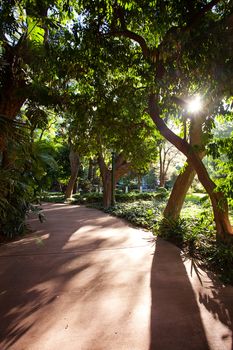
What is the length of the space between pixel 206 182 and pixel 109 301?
3.26 metres

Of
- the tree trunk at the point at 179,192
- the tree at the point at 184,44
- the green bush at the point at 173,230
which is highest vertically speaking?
the tree at the point at 184,44

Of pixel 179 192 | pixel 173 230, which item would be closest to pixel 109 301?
pixel 173 230

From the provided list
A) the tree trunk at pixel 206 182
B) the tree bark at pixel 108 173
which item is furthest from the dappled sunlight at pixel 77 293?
the tree bark at pixel 108 173

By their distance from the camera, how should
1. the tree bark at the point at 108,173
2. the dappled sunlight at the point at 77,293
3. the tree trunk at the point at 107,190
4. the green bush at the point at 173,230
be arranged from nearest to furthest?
the dappled sunlight at the point at 77,293
the green bush at the point at 173,230
the tree trunk at the point at 107,190
the tree bark at the point at 108,173

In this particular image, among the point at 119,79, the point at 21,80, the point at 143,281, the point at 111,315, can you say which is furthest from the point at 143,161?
the point at 111,315

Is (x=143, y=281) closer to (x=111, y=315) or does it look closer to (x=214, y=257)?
(x=111, y=315)

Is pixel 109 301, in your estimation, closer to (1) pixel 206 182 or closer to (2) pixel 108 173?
(1) pixel 206 182

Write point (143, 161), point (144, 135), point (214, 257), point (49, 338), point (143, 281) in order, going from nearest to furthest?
point (49, 338) → point (143, 281) → point (214, 257) → point (144, 135) → point (143, 161)

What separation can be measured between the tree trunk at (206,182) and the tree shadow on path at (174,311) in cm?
129

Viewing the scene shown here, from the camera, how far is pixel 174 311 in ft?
9.41

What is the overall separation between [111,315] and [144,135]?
6032 mm

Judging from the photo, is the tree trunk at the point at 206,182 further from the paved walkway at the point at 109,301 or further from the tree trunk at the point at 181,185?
the tree trunk at the point at 181,185

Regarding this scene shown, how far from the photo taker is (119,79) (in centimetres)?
623

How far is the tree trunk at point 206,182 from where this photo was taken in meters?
5.04
